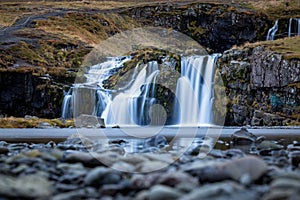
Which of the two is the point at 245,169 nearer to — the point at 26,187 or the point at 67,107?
the point at 26,187

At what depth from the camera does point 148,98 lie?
46.4m

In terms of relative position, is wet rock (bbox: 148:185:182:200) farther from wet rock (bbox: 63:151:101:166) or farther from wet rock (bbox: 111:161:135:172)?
wet rock (bbox: 63:151:101:166)

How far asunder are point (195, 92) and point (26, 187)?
128 feet

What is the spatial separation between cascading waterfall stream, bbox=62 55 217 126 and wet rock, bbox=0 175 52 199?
113 ft

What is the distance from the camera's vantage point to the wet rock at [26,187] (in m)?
7.30

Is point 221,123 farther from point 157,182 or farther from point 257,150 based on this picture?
point 157,182

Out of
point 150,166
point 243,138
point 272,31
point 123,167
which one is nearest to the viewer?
point 150,166

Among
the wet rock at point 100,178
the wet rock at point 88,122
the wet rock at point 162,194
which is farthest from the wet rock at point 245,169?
the wet rock at point 88,122

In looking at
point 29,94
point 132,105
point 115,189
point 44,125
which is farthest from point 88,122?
point 115,189

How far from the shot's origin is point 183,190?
7.53 m

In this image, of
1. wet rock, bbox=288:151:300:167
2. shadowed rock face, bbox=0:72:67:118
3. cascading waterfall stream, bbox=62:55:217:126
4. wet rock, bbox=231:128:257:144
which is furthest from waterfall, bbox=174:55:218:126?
wet rock, bbox=288:151:300:167

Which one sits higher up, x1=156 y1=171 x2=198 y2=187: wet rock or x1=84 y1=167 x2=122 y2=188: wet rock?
x1=156 y1=171 x2=198 y2=187: wet rock

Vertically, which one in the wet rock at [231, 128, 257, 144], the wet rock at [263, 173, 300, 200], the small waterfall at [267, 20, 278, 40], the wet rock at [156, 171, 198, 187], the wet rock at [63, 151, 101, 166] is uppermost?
the small waterfall at [267, 20, 278, 40]

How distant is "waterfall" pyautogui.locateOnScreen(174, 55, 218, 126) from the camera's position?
44.3 meters
